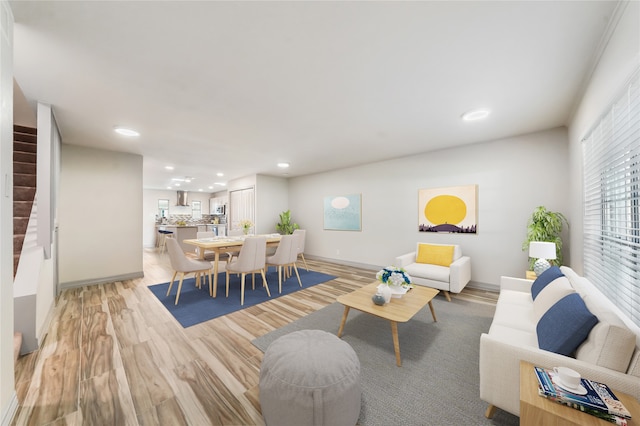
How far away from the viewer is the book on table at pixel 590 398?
86cm

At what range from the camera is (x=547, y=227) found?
120 inches

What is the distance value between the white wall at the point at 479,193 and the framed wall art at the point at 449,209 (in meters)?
0.09

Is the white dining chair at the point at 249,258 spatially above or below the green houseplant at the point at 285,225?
below

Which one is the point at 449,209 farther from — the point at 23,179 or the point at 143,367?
the point at 23,179

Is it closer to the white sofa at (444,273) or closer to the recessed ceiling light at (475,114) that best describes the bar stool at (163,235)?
the white sofa at (444,273)

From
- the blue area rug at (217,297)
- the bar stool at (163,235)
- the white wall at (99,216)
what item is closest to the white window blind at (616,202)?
the blue area rug at (217,297)

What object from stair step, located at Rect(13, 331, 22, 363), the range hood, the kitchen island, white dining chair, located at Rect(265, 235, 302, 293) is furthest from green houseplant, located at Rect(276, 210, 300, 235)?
the range hood

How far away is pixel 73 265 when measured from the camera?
388 centimetres

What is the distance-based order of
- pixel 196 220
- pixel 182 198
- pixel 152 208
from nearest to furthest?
pixel 152 208, pixel 182 198, pixel 196 220

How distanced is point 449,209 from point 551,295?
8.23 feet

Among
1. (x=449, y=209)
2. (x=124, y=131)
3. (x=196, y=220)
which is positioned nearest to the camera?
(x=124, y=131)

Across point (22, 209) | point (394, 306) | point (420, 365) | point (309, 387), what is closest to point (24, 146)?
point (22, 209)

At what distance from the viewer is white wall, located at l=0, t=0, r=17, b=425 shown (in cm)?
128

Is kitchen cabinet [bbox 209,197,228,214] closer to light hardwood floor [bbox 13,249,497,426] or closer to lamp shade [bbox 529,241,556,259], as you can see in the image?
light hardwood floor [bbox 13,249,497,426]
